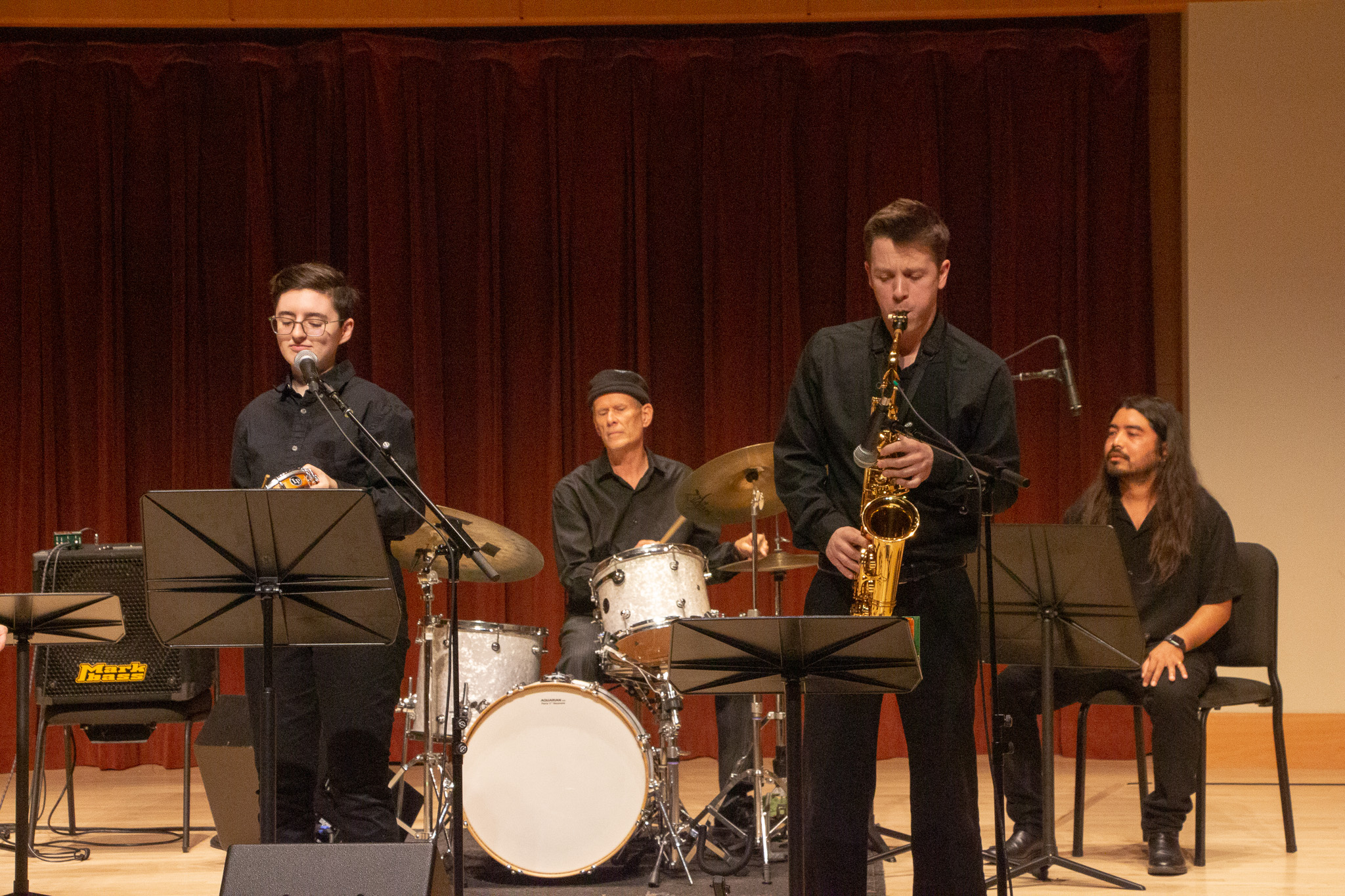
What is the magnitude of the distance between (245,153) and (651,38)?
215 cm

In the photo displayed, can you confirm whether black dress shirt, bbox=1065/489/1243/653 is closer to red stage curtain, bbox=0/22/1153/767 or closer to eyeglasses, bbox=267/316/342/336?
red stage curtain, bbox=0/22/1153/767

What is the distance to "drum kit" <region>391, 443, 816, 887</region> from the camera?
422 cm

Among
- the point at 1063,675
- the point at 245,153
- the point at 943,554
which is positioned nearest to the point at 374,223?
the point at 245,153

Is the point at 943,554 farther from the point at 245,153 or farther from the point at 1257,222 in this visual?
the point at 245,153

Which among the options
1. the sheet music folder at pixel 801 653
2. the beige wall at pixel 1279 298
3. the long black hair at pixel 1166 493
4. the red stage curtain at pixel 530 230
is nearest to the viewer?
the sheet music folder at pixel 801 653

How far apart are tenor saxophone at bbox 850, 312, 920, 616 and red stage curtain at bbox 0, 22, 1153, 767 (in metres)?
3.82

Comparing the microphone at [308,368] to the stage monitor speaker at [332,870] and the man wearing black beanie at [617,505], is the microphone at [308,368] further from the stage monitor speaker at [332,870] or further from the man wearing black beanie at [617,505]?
the man wearing black beanie at [617,505]

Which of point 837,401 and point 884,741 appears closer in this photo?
point 837,401

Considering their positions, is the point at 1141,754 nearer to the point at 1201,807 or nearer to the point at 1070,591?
the point at 1201,807

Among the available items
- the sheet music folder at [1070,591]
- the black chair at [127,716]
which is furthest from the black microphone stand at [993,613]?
the black chair at [127,716]

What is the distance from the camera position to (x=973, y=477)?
8.86 ft

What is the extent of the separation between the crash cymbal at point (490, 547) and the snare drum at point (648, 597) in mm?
339

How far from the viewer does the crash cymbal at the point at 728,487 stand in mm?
4434

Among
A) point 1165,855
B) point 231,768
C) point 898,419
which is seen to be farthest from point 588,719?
point 1165,855
